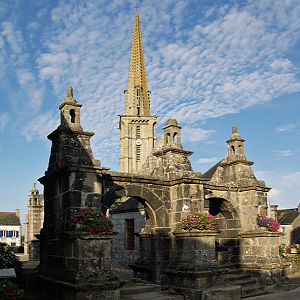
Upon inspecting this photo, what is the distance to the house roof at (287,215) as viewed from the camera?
1310 inches

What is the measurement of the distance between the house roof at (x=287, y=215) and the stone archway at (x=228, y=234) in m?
21.9

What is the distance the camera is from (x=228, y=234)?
44.7ft

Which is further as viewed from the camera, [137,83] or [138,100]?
[137,83]

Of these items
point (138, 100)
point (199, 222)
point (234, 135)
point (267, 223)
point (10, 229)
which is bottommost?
point (10, 229)

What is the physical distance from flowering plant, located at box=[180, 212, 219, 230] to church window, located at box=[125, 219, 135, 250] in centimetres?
867

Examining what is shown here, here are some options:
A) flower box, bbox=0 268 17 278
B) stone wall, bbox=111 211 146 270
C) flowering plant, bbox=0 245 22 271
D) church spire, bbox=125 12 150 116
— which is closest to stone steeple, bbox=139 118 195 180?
flowering plant, bbox=0 245 22 271

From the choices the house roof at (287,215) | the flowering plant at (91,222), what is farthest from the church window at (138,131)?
the flowering plant at (91,222)

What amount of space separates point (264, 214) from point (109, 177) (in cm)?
648

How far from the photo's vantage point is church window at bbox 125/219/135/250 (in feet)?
62.8

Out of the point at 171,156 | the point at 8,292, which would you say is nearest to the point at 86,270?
the point at 8,292

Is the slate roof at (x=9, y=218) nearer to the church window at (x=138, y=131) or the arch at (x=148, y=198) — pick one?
the church window at (x=138, y=131)

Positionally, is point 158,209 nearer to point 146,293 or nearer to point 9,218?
point 146,293

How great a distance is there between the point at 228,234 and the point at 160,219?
3.69m

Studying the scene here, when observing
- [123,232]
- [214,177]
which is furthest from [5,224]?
[214,177]
